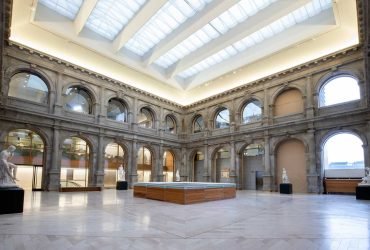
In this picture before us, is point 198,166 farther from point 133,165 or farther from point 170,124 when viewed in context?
point 133,165

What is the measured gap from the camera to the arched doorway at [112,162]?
877 inches

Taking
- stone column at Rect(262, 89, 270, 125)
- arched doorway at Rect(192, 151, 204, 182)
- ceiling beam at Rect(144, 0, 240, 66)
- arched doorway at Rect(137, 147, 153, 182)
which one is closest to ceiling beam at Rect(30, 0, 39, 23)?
ceiling beam at Rect(144, 0, 240, 66)

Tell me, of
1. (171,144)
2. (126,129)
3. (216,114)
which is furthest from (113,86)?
(216,114)

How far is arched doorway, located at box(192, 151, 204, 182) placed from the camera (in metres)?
28.0

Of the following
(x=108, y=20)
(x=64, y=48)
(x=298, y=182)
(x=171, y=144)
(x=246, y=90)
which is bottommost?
(x=298, y=182)

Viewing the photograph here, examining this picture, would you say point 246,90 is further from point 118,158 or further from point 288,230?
point 288,230

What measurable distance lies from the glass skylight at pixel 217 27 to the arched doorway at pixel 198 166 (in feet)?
34.2

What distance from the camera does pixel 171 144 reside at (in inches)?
1085

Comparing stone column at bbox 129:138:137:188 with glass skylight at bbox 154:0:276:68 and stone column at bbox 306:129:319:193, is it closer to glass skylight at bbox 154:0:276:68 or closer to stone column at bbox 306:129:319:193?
glass skylight at bbox 154:0:276:68

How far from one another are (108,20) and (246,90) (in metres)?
13.2

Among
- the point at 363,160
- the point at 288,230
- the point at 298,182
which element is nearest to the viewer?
the point at 288,230

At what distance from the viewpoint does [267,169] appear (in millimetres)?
21156

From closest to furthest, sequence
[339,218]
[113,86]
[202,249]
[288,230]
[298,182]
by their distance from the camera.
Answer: [202,249] → [288,230] → [339,218] → [298,182] → [113,86]

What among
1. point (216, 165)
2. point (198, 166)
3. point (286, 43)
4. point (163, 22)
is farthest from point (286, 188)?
point (163, 22)
